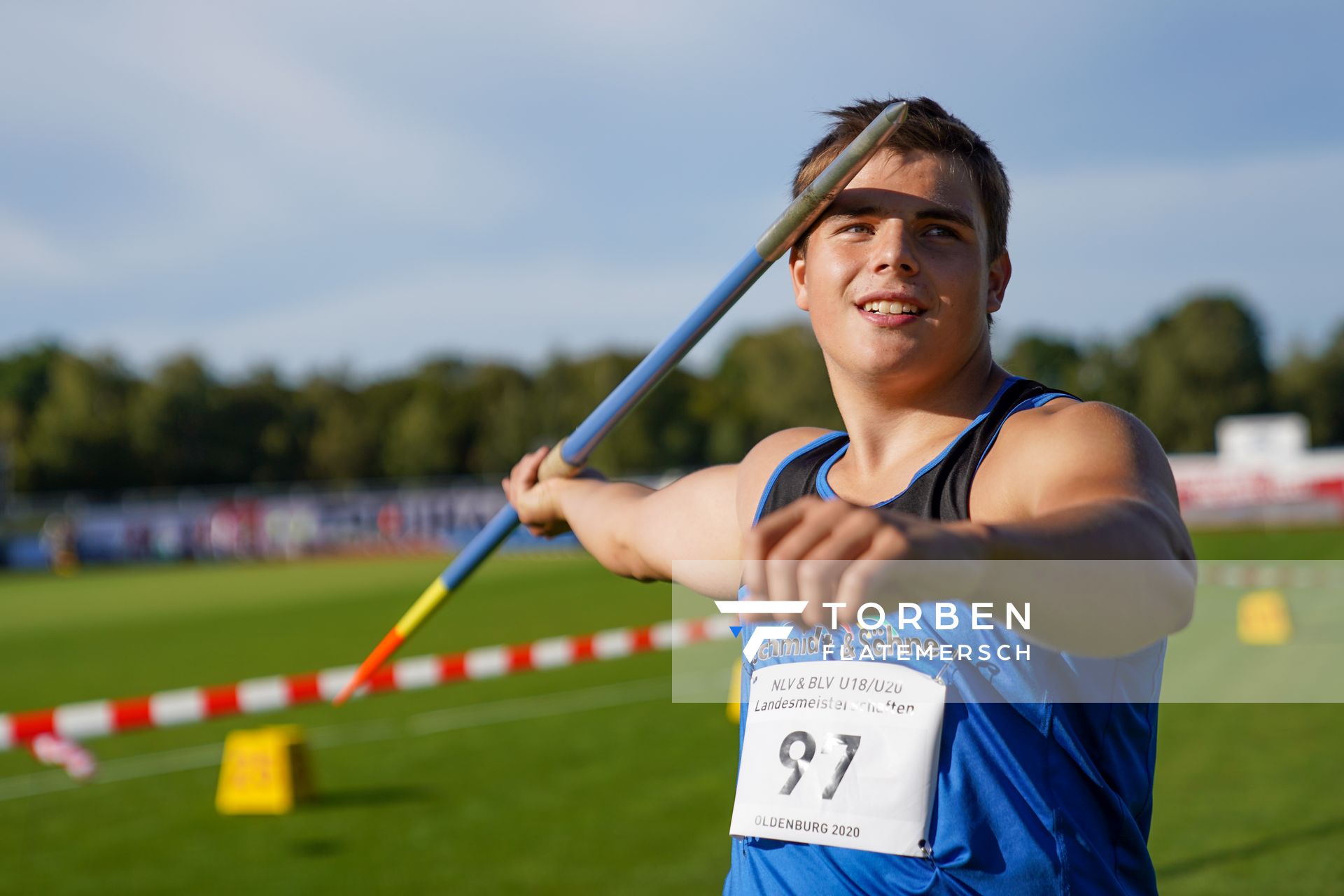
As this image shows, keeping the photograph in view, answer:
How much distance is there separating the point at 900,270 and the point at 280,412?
76.7m

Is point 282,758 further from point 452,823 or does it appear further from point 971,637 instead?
point 971,637

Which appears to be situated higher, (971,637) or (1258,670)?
(971,637)

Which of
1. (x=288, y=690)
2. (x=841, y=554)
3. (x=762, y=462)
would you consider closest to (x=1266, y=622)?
(x=288, y=690)

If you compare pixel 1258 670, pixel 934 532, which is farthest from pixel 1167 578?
pixel 1258 670

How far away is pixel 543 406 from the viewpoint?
72.9 metres

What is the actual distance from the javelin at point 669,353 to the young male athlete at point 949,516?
54 mm

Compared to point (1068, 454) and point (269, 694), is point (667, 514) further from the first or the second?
point (269, 694)

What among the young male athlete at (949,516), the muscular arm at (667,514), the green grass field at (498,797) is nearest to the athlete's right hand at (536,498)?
the muscular arm at (667,514)

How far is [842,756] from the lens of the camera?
1.89 meters

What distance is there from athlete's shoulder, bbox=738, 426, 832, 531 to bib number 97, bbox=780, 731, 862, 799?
44 cm

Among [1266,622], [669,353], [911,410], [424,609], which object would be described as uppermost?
[669,353]

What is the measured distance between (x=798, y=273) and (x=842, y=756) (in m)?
0.85

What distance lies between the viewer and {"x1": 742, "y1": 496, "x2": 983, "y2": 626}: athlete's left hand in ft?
3.65

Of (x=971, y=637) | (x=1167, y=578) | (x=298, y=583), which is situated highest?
(x=1167, y=578)
